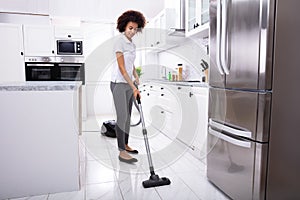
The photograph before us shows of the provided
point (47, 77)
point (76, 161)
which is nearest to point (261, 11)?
point (76, 161)

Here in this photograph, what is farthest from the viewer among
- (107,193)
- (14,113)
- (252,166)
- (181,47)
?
(181,47)

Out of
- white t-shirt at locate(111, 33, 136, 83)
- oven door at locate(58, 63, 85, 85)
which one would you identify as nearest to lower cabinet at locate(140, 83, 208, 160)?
white t-shirt at locate(111, 33, 136, 83)

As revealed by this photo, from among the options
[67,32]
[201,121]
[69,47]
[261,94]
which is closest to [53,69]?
[69,47]

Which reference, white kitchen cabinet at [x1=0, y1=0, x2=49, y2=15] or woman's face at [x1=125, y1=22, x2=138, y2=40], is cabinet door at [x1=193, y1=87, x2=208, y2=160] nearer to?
woman's face at [x1=125, y1=22, x2=138, y2=40]

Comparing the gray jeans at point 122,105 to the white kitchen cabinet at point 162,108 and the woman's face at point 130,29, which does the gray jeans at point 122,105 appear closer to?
the woman's face at point 130,29

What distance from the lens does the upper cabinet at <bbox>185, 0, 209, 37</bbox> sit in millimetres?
2578

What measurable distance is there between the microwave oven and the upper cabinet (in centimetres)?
201

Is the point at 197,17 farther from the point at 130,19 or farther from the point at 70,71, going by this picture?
the point at 70,71

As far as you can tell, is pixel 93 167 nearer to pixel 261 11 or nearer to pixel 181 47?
pixel 261 11

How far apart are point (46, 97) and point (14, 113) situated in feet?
0.73

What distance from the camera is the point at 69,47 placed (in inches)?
156

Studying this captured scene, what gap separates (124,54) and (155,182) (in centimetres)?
114

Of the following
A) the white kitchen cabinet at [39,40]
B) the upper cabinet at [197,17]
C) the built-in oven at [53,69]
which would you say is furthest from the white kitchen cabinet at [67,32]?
the upper cabinet at [197,17]

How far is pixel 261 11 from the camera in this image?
120 centimetres
